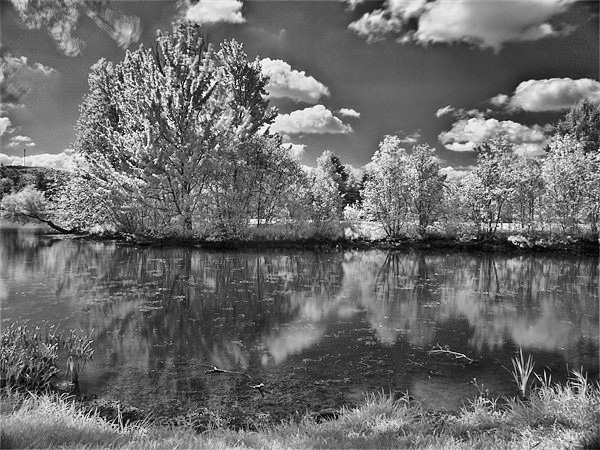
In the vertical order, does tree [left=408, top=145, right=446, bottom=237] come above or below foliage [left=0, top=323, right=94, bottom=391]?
above

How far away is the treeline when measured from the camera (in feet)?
94.0

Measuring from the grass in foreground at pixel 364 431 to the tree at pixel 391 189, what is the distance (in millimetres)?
26389

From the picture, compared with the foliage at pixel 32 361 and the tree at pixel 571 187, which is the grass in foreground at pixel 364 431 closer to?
the foliage at pixel 32 361

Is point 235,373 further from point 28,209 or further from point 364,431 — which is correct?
point 28,209

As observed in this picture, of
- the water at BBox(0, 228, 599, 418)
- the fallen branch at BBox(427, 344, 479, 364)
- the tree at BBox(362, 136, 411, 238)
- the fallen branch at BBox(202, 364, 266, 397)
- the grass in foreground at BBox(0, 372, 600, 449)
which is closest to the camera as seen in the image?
the grass in foreground at BBox(0, 372, 600, 449)

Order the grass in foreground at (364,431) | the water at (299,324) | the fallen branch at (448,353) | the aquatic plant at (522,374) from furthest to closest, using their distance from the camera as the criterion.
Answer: the fallen branch at (448,353) < the water at (299,324) < the aquatic plant at (522,374) < the grass in foreground at (364,431)

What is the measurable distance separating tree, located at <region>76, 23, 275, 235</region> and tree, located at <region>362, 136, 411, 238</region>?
10912 millimetres

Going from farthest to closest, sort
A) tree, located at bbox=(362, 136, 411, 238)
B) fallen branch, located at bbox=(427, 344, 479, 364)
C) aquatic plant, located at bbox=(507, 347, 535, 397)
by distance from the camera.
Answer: tree, located at bbox=(362, 136, 411, 238) → fallen branch, located at bbox=(427, 344, 479, 364) → aquatic plant, located at bbox=(507, 347, 535, 397)

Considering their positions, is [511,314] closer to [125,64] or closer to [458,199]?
[458,199]

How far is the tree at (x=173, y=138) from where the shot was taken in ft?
94.1

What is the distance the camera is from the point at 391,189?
103 ft

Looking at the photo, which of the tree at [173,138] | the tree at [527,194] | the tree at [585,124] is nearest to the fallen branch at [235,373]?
the tree at [173,138]

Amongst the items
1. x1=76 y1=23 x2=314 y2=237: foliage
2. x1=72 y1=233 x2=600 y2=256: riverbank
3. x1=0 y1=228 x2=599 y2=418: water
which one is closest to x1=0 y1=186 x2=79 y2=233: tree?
x1=76 y1=23 x2=314 y2=237: foliage

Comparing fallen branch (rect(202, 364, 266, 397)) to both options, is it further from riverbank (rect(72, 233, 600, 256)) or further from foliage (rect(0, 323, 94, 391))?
riverbank (rect(72, 233, 600, 256))
